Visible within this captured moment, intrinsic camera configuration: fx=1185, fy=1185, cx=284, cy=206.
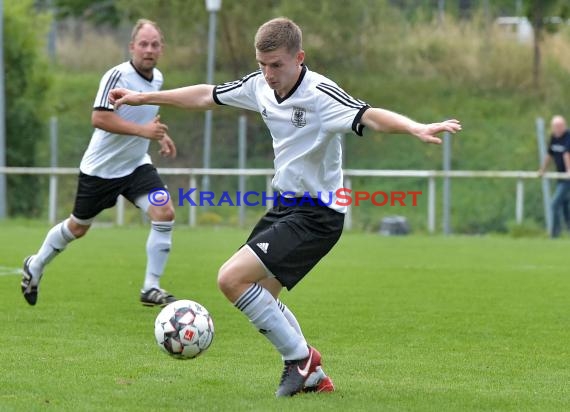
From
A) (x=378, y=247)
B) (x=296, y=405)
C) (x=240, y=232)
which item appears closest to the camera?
(x=296, y=405)

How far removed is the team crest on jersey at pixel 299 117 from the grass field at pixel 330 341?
54.5 inches

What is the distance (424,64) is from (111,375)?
27.2 m

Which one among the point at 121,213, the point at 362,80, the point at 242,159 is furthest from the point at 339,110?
the point at 362,80

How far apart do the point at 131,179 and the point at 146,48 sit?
1.11m

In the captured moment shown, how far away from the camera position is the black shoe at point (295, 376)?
598cm

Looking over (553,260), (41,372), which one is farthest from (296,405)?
(553,260)

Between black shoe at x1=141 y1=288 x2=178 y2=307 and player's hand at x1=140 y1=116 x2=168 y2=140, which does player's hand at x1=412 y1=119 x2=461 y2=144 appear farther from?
black shoe at x1=141 y1=288 x2=178 y2=307

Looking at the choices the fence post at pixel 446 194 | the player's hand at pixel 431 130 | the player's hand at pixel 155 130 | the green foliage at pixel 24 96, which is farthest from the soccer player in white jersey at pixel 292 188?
the green foliage at pixel 24 96

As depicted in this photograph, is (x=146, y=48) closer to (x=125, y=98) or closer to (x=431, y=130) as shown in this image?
(x=125, y=98)

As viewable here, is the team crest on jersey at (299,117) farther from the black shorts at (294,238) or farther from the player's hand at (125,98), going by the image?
the player's hand at (125,98)

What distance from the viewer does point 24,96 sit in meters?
26.3

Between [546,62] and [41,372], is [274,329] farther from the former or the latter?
[546,62]

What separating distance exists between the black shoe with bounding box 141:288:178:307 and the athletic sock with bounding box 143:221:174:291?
53 millimetres

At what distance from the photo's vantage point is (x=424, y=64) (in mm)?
32781
